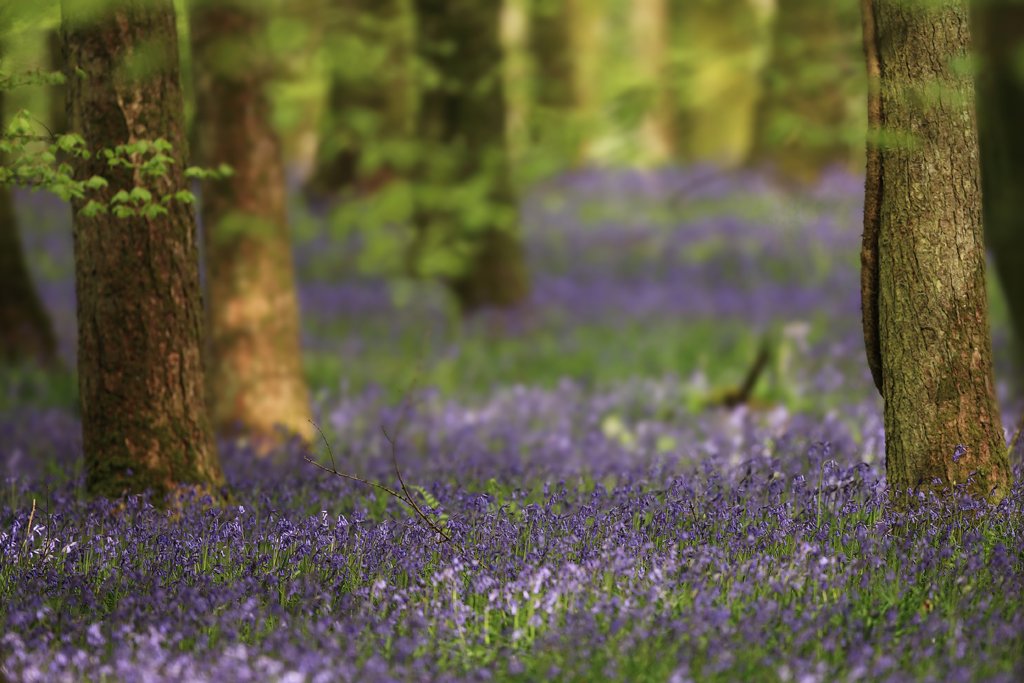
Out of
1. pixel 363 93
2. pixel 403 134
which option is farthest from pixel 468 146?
pixel 363 93

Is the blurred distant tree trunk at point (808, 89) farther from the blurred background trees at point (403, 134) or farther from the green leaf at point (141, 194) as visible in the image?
the green leaf at point (141, 194)

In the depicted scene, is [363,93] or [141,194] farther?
[363,93]

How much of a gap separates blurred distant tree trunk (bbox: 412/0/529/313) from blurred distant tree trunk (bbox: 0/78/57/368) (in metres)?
3.59

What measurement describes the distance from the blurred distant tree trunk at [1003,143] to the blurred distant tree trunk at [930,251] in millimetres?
4205

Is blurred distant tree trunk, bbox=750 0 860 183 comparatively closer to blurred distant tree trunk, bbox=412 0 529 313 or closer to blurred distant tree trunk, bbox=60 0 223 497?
blurred distant tree trunk, bbox=412 0 529 313

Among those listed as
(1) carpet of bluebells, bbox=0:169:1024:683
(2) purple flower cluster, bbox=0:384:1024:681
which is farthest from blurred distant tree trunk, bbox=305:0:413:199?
(2) purple flower cluster, bbox=0:384:1024:681

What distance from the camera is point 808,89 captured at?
47.9 ft

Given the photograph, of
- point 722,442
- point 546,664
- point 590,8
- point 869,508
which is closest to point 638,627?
point 546,664

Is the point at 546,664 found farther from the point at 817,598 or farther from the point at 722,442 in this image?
the point at 722,442

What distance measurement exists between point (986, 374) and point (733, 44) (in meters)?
21.4

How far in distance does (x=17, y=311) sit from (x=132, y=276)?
5.98 metres

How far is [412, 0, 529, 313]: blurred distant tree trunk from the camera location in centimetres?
1235

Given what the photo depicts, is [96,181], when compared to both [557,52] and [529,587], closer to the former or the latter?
[529,587]

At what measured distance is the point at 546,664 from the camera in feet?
13.4
